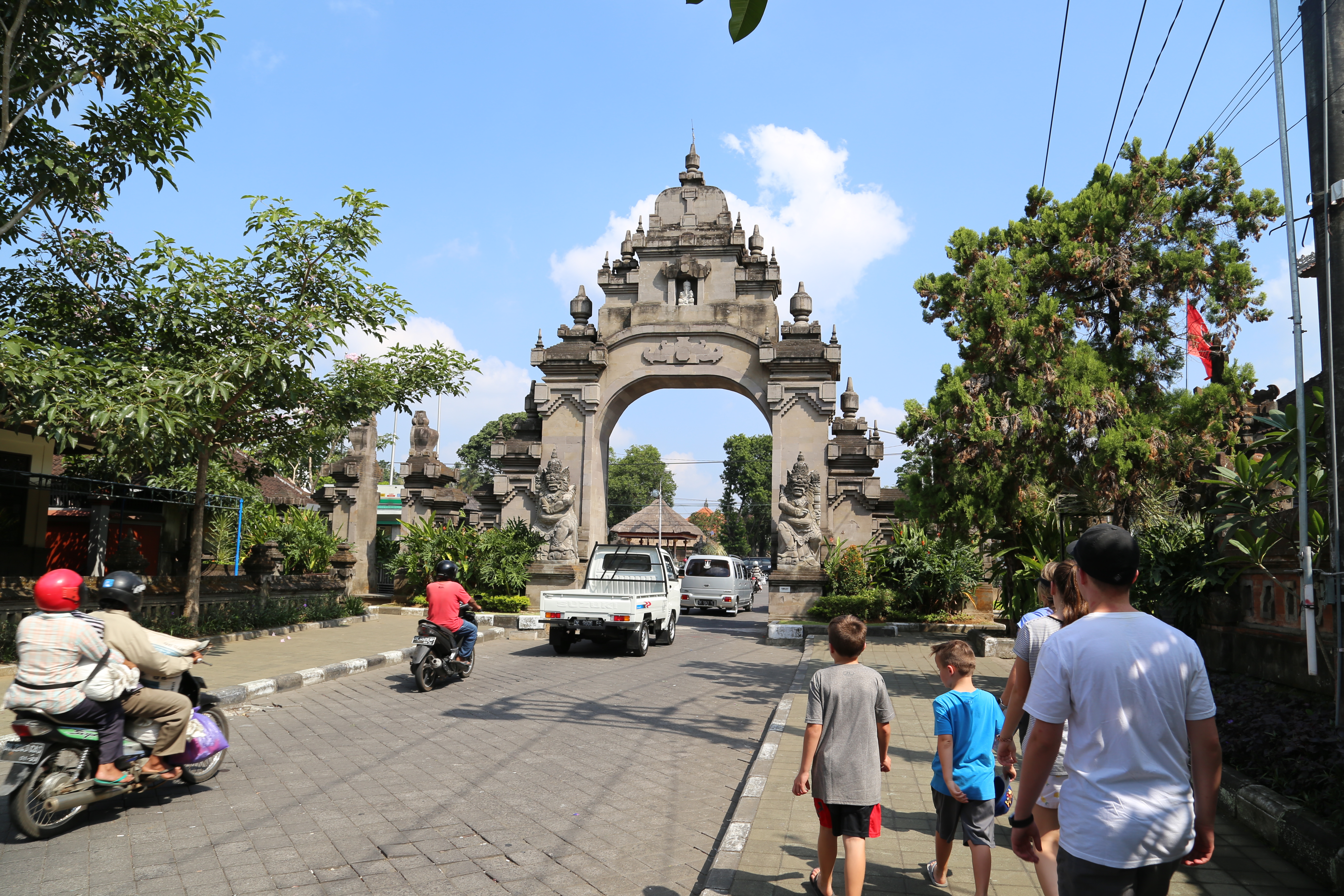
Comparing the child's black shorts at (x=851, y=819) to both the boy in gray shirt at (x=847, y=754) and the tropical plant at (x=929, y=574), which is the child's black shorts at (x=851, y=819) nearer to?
the boy in gray shirt at (x=847, y=754)

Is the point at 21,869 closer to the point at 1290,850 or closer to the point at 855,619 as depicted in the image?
the point at 855,619

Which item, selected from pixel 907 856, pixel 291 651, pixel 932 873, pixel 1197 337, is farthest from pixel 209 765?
pixel 1197 337

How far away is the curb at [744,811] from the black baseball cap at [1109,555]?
2522 millimetres

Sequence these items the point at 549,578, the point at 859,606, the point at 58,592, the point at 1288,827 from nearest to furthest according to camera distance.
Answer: the point at 1288,827 → the point at 58,592 → the point at 859,606 → the point at 549,578

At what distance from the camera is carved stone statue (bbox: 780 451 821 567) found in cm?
2033

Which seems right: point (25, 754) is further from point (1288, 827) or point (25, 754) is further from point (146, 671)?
point (1288, 827)

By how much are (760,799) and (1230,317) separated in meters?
12.2

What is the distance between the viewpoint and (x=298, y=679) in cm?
1041

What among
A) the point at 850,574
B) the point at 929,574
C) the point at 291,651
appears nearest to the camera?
the point at 291,651

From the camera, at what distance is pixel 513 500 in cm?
2369

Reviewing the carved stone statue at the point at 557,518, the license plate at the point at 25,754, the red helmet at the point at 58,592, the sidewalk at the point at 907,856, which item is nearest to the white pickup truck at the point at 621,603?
the carved stone statue at the point at 557,518

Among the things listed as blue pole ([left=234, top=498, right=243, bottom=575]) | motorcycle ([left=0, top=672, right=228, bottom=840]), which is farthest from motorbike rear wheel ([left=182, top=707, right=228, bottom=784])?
blue pole ([left=234, top=498, right=243, bottom=575])

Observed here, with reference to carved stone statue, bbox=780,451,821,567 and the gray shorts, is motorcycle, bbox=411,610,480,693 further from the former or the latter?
carved stone statue, bbox=780,451,821,567

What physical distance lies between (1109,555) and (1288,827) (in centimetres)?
329
